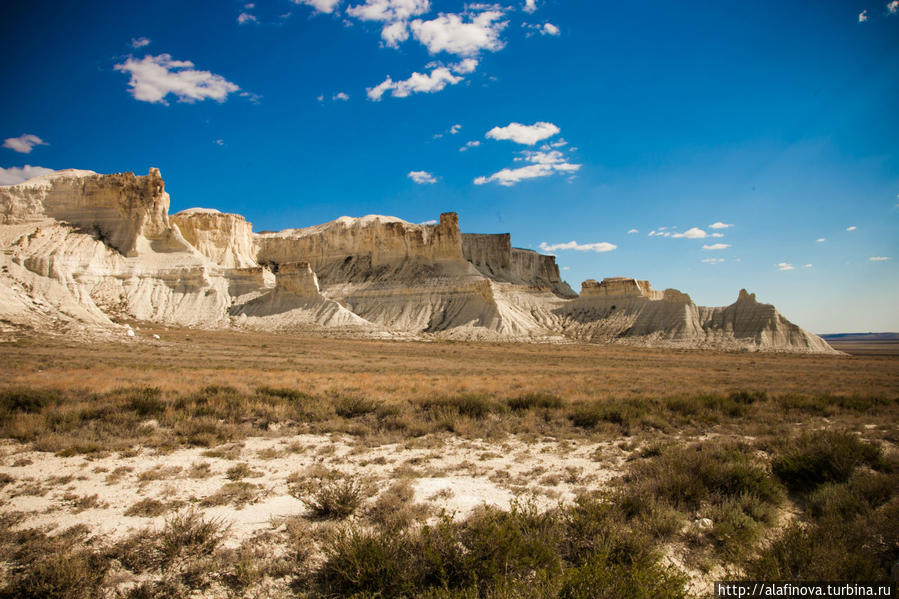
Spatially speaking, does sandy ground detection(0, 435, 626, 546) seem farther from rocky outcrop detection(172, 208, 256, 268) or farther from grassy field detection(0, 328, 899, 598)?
rocky outcrop detection(172, 208, 256, 268)

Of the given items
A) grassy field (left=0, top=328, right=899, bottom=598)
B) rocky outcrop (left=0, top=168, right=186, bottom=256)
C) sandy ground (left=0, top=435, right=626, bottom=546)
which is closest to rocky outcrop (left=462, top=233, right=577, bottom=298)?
rocky outcrop (left=0, top=168, right=186, bottom=256)

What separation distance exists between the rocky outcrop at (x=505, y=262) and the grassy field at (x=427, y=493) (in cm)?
8574

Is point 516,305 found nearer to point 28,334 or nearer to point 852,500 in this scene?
point 28,334

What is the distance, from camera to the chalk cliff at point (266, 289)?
50.5 metres

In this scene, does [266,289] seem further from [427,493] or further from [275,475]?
[427,493]

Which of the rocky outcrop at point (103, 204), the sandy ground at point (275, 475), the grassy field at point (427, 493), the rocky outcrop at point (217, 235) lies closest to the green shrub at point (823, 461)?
the grassy field at point (427, 493)

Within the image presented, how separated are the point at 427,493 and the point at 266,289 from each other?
6557 centimetres

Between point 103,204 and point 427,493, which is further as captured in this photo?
point 103,204

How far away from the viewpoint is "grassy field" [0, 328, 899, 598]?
3791 millimetres

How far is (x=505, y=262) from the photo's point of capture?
102562 mm

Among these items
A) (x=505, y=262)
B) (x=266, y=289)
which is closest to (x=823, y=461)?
(x=266, y=289)

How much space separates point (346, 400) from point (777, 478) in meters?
8.90

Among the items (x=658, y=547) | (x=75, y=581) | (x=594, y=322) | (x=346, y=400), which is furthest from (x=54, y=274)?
(x=594, y=322)

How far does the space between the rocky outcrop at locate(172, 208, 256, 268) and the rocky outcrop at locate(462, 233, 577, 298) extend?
4643cm
